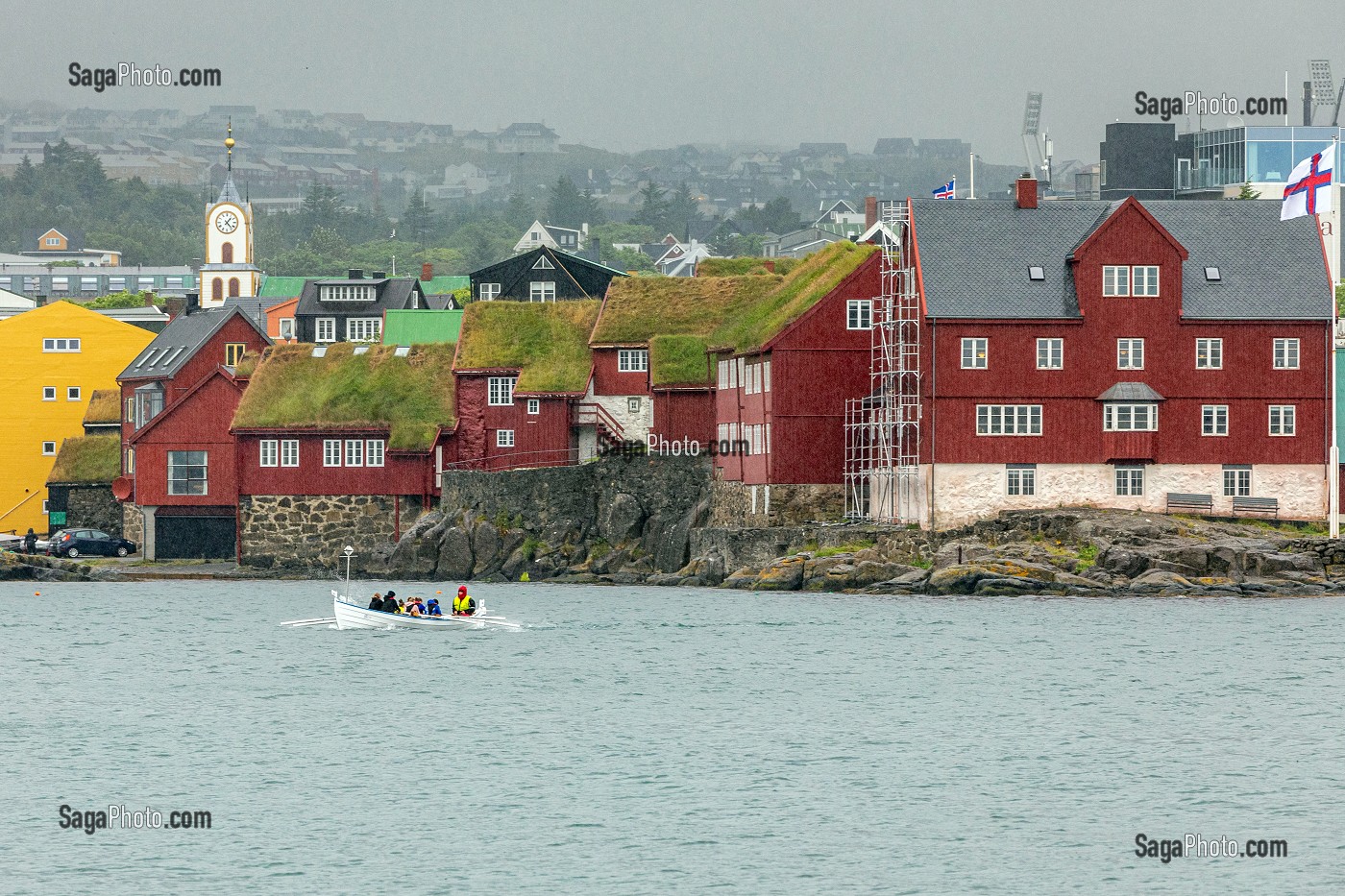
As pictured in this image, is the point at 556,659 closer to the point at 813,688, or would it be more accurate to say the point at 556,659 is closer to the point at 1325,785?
the point at 813,688

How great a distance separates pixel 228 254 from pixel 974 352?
336 ft

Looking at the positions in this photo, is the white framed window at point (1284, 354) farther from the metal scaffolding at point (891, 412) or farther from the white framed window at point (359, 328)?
the white framed window at point (359, 328)

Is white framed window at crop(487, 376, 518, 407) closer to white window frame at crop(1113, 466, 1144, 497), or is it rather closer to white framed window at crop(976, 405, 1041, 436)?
white framed window at crop(976, 405, 1041, 436)

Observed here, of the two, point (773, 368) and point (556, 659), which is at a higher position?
point (773, 368)

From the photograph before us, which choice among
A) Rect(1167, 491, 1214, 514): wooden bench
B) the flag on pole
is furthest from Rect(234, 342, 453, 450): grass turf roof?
the flag on pole

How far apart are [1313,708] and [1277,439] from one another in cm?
2510

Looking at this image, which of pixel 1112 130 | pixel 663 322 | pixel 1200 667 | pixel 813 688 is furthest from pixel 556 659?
pixel 1112 130

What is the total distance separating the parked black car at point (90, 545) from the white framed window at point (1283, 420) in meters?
51.9

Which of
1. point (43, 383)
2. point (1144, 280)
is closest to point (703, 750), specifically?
point (1144, 280)

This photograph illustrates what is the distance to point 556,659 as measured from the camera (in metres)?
58.3

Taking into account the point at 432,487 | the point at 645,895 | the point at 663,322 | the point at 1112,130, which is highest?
the point at 1112,130

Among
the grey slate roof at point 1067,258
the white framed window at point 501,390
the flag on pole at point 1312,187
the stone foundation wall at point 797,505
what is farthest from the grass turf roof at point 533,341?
the flag on pole at point 1312,187

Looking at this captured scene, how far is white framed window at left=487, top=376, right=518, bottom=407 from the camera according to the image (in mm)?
89188

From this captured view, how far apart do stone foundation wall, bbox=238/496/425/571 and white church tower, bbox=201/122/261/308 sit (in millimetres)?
69800
